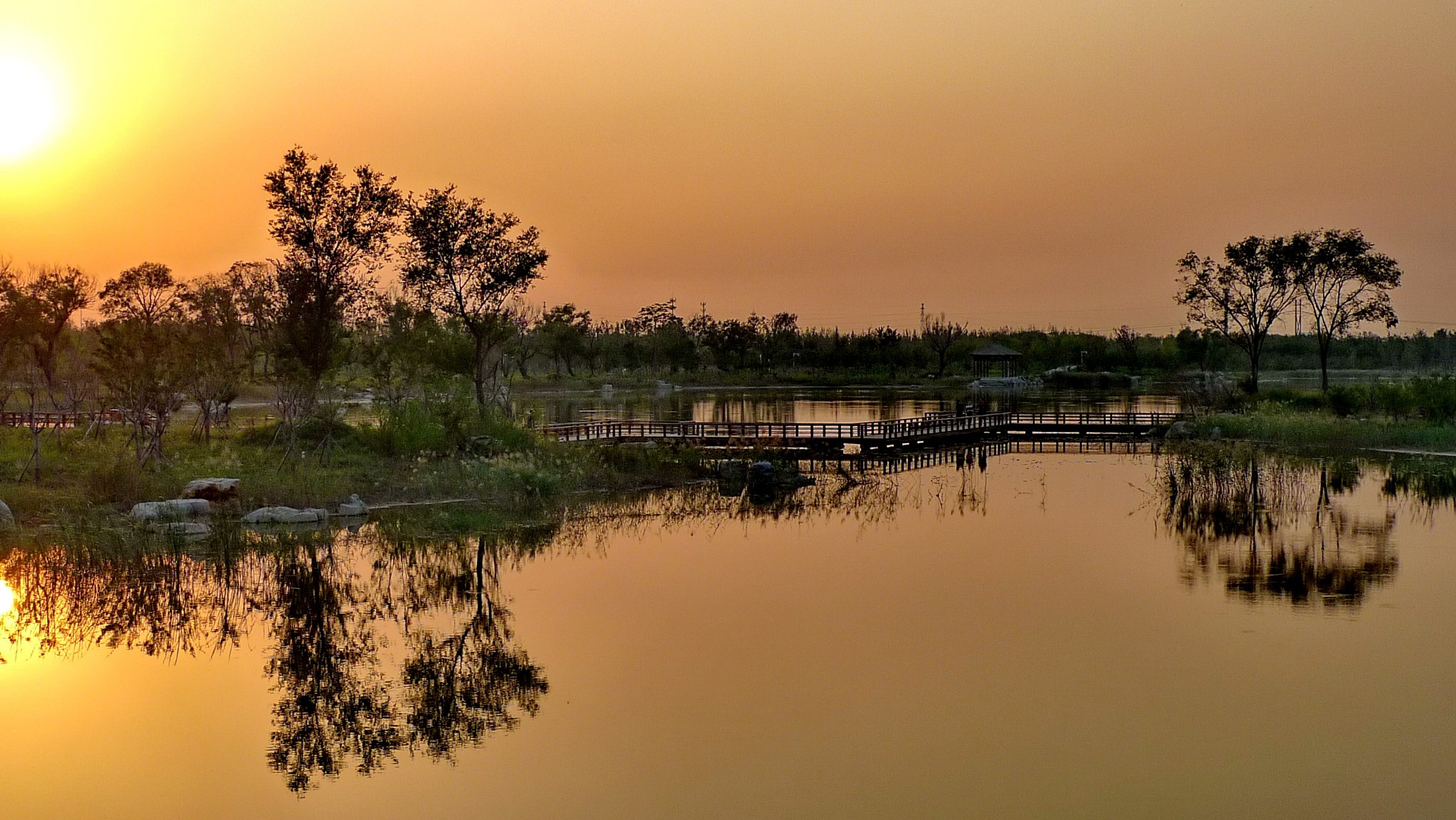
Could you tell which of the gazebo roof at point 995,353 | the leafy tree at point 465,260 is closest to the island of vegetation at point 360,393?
the leafy tree at point 465,260

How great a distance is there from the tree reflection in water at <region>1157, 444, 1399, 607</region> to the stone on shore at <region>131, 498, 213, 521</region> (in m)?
21.7

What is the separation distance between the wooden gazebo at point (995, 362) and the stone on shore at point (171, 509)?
86.3m

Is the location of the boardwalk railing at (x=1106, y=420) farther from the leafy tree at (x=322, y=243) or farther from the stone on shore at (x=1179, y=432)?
the leafy tree at (x=322, y=243)

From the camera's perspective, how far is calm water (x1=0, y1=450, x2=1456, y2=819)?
511 inches

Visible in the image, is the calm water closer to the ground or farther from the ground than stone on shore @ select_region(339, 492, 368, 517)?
closer to the ground

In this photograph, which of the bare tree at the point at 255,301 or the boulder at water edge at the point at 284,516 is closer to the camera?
the boulder at water edge at the point at 284,516

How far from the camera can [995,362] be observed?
120 m

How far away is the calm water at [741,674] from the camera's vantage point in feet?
42.6

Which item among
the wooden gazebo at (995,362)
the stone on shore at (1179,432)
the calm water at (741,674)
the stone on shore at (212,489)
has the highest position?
the wooden gazebo at (995,362)

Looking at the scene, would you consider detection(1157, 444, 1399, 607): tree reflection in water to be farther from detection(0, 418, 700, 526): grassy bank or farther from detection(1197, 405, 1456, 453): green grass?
detection(0, 418, 700, 526): grassy bank

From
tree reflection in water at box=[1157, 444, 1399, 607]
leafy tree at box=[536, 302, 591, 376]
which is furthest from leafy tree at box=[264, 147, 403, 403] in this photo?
leafy tree at box=[536, 302, 591, 376]

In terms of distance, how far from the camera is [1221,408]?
2397 inches

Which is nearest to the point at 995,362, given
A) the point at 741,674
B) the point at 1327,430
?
the point at 1327,430

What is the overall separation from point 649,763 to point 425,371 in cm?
2918
